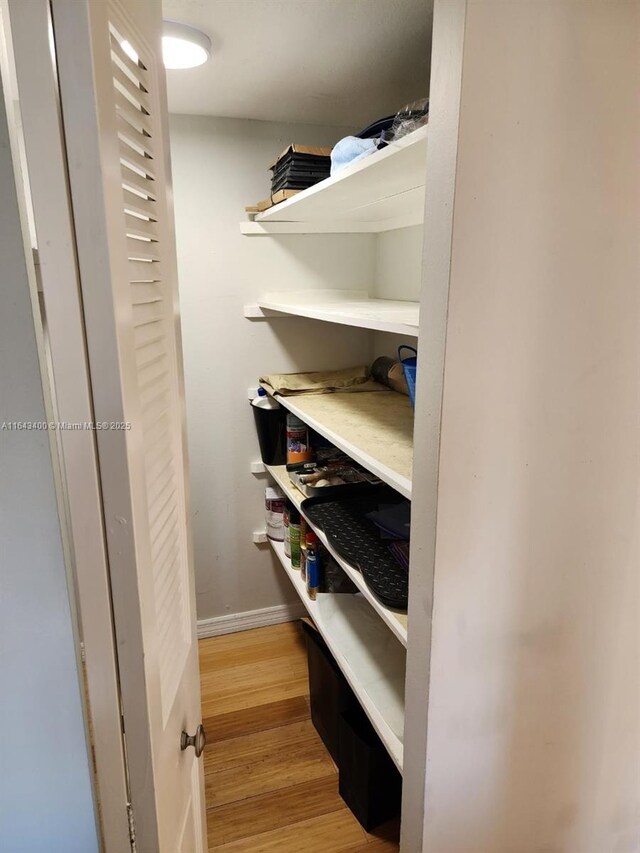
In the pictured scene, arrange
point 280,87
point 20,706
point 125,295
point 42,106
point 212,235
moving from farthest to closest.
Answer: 1. point 212,235
2. point 280,87
3. point 20,706
4. point 125,295
5. point 42,106

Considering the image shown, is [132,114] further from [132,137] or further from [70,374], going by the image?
[70,374]

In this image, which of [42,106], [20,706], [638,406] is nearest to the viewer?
[42,106]

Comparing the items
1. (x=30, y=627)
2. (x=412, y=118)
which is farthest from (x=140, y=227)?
(x=412, y=118)

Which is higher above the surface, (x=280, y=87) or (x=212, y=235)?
(x=280, y=87)

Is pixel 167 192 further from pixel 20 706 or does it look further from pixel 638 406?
pixel 638 406

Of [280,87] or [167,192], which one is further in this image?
[280,87]

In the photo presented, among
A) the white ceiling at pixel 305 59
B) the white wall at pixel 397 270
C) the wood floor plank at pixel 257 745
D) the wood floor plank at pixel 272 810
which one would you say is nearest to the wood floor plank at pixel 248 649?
the wood floor plank at pixel 257 745

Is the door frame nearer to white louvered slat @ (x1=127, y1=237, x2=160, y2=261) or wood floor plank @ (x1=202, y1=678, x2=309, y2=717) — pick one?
white louvered slat @ (x1=127, y1=237, x2=160, y2=261)

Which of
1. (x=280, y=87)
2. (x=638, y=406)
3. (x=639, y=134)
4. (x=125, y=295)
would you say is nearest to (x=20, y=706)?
(x=125, y=295)

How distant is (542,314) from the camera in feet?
2.72

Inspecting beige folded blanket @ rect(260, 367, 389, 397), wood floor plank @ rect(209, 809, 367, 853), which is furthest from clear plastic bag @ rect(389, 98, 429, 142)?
wood floor plank @ rect(209, 809, 367, 853)

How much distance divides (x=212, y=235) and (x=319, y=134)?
56cm

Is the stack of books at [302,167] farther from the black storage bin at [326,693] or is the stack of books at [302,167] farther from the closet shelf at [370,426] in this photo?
the black storage bin at [326,693]

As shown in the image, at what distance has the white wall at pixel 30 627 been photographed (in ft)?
1.80
